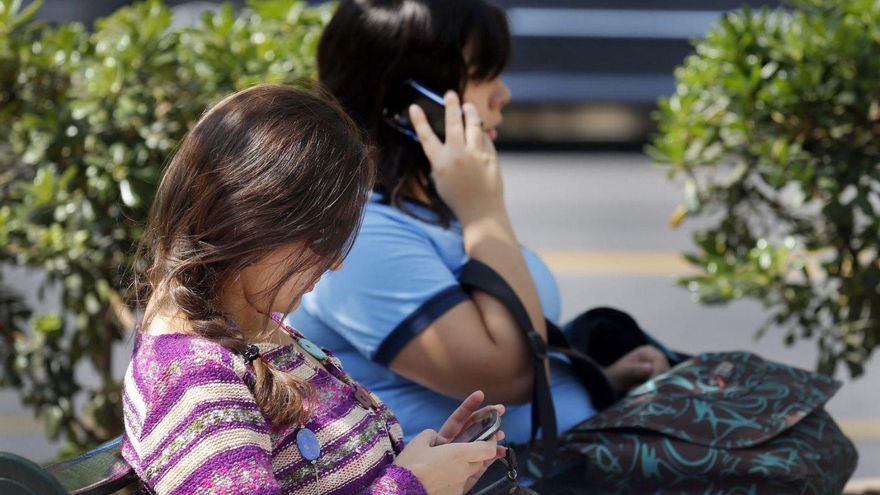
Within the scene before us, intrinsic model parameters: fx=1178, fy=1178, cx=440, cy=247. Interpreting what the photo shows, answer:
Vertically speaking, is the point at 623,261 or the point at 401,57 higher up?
the point at 401,57

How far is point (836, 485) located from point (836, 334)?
1255 mm

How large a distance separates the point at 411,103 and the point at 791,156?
4.08 ft

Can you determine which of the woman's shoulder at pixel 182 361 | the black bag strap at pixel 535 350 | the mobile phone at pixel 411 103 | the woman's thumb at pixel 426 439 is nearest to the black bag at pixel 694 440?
the black bag strap at pixel 535 350

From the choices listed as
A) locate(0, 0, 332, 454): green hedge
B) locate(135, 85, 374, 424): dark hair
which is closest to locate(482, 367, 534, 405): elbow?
locate(135, 85, 374, 424): dark hair

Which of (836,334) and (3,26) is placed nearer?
(3,26)

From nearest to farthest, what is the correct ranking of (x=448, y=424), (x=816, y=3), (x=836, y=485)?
(x=448, y=424)
(x=836, y=485)
(x=816, y=3)

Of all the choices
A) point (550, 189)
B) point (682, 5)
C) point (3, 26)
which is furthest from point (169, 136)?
point (682, 5)

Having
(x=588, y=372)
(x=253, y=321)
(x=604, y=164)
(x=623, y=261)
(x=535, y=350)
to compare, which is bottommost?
(x=604, y=164)

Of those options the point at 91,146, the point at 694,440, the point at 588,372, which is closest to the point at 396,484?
the point at 694,440

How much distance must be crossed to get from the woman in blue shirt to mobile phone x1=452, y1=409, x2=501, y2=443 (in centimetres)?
32

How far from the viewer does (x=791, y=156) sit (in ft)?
9.87

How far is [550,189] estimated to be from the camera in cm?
872

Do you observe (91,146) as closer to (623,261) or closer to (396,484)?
(396,484)

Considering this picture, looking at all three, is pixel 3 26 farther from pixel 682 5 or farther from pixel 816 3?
pixel 682 5
